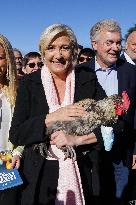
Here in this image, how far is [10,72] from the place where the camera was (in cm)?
376

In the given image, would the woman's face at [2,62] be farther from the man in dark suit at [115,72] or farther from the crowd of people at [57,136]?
the man in dark suit at [115,72]

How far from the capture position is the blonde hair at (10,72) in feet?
12.3

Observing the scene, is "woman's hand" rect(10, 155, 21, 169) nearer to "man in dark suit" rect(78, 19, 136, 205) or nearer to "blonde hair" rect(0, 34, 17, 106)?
"blonde hair" rect(0, 34, 17, 106)

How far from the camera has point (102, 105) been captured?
115 inches

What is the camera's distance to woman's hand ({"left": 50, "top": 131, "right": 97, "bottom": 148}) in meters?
2.97

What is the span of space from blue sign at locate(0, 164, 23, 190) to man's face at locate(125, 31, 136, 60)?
12.6ft

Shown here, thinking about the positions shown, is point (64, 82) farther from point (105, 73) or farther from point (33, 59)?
point (33, 59)

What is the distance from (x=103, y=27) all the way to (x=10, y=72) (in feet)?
7.43

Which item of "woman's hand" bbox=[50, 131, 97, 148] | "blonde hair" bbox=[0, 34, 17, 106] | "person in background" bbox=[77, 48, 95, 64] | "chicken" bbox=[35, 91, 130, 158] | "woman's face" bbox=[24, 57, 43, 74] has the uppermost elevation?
"person in background" bbox=[77, 48, 95, 64]

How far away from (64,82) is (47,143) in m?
0.52

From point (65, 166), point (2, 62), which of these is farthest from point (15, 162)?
point (2, 62)

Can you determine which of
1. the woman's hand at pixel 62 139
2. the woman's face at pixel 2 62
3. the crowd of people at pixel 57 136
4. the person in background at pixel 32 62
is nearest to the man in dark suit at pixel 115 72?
the crowd of people at pixel 57 136

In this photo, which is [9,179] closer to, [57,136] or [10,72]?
[57,136]

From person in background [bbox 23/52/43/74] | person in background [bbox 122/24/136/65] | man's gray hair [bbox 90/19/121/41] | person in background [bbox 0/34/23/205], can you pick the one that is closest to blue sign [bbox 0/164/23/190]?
person in background [bbox 0/34/23/205]
